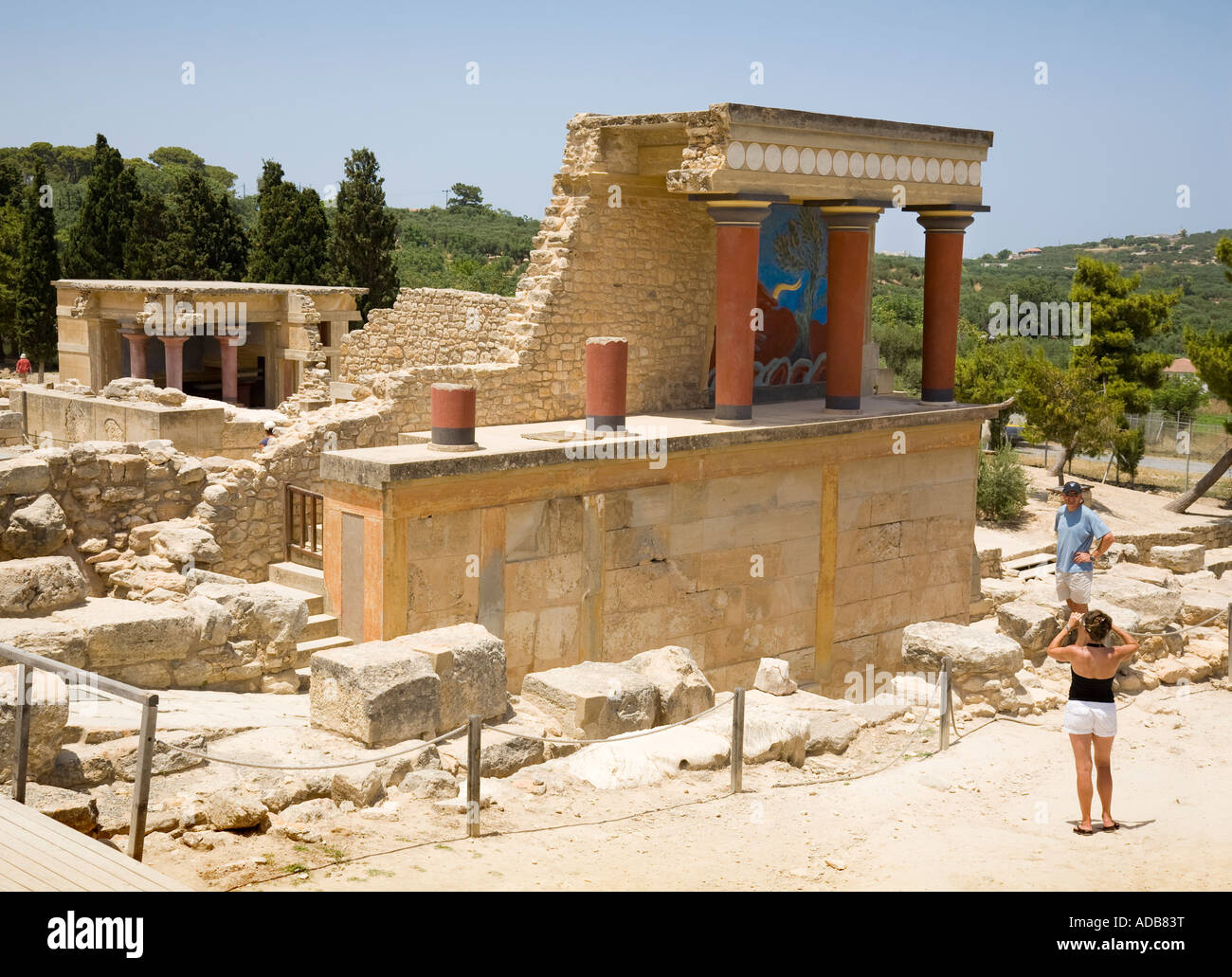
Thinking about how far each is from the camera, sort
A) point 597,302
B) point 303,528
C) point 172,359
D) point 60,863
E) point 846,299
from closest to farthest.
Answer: point 60,863, point 303,528, point 597,302, point 846,299, point 172,359

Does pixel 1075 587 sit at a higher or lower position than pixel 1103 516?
higher

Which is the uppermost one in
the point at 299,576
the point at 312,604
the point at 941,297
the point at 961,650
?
the point at 941,297

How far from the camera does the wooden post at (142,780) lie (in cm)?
582

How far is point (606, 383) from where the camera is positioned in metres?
11.5

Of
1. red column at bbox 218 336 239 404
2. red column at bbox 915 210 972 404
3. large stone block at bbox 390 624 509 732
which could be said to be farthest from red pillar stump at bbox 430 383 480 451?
red column at bbox 218 336 239 404

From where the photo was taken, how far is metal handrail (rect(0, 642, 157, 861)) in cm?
584

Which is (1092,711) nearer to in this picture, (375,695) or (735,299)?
(375,695)

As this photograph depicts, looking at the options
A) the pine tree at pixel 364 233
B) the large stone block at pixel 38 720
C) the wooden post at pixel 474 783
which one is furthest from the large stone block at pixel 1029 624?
the pine tree at pixel 364 233

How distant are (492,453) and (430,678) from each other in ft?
8.93

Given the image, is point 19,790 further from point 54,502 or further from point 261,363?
point 261,363

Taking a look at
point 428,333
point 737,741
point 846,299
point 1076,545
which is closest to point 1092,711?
point 737,741

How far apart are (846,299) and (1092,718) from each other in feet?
24.7

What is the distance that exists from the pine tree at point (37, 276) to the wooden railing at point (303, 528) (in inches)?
1018

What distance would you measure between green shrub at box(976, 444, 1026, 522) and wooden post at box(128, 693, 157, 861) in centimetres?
2252
